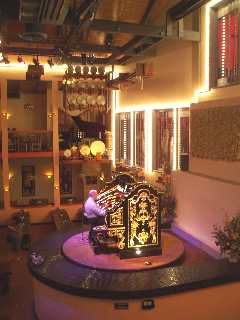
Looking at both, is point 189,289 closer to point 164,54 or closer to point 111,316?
point 111,316

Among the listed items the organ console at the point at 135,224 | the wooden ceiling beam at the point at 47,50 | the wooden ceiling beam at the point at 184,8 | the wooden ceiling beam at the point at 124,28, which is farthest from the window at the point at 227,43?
the wooden ceiling beam at the point at 47,50

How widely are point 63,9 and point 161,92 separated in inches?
149

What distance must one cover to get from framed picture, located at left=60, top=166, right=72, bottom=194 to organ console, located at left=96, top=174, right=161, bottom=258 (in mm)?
4861

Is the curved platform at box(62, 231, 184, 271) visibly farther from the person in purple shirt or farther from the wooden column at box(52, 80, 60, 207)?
the wooden column at box(52, 80, 60, 207)

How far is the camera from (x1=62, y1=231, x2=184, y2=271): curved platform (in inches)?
192

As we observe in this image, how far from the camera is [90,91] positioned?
8.20 m

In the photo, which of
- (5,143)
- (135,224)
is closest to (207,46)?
(135,224)

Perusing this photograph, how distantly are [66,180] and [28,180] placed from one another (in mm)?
1035

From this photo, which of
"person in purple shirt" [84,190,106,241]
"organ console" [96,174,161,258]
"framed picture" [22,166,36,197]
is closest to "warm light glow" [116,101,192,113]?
"organ console" [96,174,161,258]

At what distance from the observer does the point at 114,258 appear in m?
5.19

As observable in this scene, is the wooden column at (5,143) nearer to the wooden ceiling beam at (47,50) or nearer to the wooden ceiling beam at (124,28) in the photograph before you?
the wooden ceiling beam at (47,50)

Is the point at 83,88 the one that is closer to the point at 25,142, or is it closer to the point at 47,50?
the point at 47,50

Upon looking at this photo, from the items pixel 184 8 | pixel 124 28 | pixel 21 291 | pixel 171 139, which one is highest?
pixel 184 8

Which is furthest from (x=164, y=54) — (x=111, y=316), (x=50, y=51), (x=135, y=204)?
(x=111, y=316)
